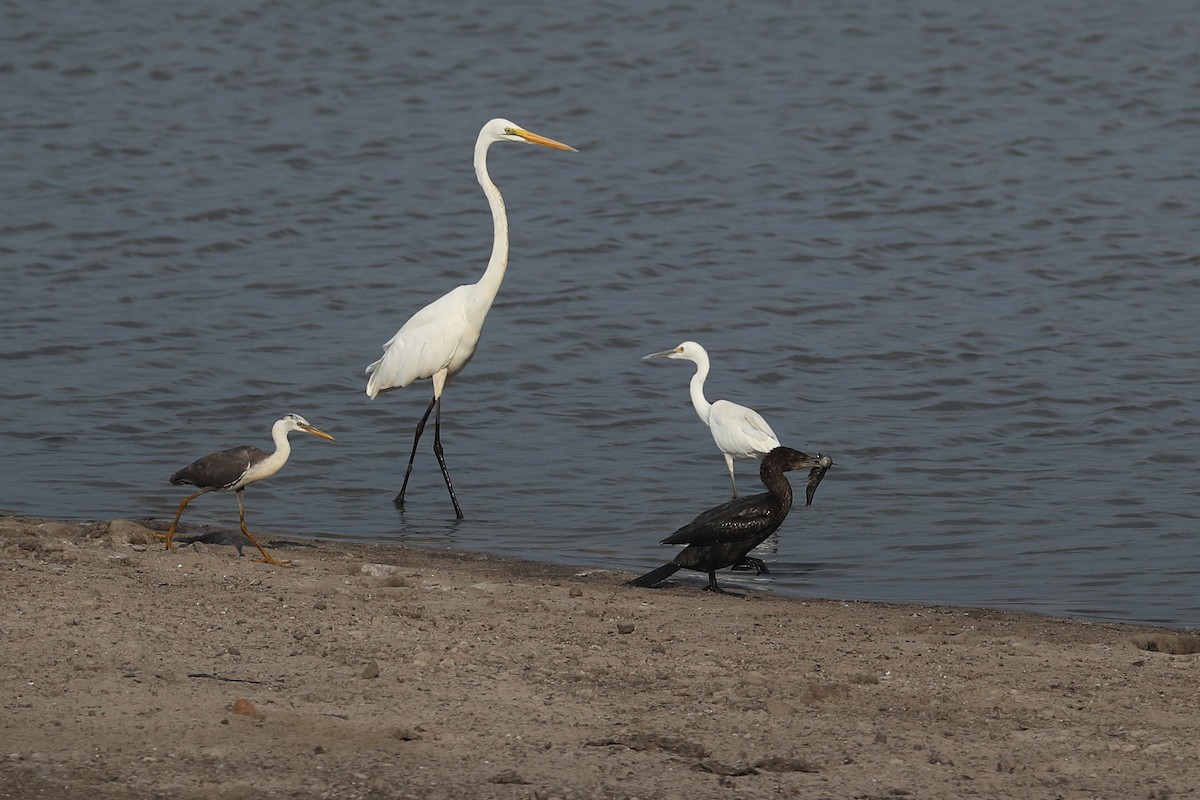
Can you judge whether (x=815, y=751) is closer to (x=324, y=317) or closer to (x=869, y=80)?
(x=324, y=317)

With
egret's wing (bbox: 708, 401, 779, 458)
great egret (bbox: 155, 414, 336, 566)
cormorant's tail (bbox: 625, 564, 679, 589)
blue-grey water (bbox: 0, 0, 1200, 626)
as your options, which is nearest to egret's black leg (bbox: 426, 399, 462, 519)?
blue-grey water (bbox: 0, 0, 1200, 626)

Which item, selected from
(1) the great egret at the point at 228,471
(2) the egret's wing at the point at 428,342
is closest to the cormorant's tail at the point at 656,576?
(1) the great egret at the point at 228,471

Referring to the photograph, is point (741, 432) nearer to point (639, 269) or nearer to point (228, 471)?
point (228, 471)

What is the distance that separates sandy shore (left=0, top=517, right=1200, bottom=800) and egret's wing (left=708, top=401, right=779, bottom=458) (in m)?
2.69

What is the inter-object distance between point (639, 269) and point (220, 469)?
8.39 metres

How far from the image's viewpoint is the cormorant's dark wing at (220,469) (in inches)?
344

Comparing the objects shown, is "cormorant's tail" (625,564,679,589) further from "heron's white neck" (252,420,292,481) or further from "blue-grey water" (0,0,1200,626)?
"heron's white neck" (252,420,292,481)

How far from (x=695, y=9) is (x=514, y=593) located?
1898 centimetres

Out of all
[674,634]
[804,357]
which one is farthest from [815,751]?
[804,357]

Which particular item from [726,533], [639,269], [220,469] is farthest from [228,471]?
[639,269]

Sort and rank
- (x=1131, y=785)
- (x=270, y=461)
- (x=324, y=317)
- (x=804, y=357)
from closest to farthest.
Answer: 1. (x=1131, y=785)
2. (x=270, y=461)
3. (x=804, y=357)
4. (x=324, y=317)

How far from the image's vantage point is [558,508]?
1081cm

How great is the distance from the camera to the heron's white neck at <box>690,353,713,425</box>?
1205 centimetres

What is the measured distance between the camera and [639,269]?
16.7 meters
